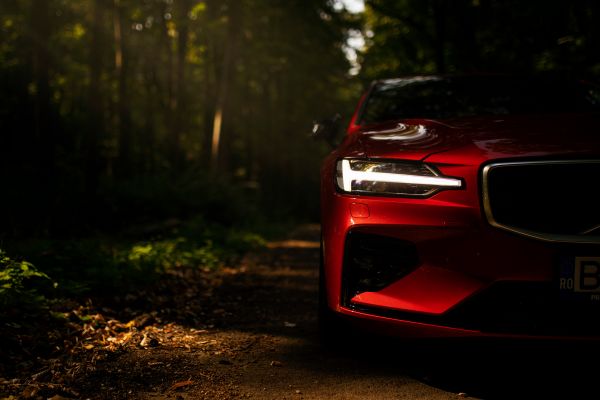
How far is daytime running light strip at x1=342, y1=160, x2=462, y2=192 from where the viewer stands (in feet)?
7.98

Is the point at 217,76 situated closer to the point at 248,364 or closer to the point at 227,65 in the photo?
the point at 227,65

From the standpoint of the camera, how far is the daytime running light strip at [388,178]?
243 cm

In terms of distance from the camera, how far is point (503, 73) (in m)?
4.36

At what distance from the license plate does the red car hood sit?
1.45 feet

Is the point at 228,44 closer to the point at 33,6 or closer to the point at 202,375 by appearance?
the point at 33,6

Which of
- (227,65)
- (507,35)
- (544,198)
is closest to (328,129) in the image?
(544,198)

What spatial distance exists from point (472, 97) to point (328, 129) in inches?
41.2

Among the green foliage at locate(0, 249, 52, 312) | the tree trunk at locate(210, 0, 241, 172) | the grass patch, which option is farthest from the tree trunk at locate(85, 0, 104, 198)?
the green foliage at locate(0, 249, 52, 312)

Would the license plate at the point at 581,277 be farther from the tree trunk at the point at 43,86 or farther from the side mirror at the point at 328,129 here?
the tree trunk at the point at 43,86

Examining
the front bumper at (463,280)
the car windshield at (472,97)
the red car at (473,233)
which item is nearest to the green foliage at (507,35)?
the car windshield at (472,97)

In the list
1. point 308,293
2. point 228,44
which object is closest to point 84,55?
point 228,44

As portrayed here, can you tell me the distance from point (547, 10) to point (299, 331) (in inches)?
284

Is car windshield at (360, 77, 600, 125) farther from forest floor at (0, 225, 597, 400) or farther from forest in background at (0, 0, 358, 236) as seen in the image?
forest floor at (0, 225, 597, 400)

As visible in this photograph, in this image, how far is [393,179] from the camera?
8.36 feet
